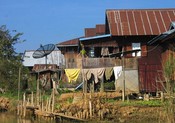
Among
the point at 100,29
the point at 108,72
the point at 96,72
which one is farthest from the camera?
the point at 100,29

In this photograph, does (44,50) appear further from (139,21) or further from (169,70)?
(169,70)

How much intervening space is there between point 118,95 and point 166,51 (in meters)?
4.45

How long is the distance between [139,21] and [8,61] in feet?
41.3

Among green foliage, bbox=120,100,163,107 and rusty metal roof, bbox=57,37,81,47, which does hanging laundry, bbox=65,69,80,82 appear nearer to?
green foliage, bbox=120,100,163,107

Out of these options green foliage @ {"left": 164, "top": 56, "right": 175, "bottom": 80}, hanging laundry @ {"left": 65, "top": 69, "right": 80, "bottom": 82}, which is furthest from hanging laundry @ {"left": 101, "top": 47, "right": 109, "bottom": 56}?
green foliage @ {"left": 164, "top": 56, "right": 175, "bottom": 80}

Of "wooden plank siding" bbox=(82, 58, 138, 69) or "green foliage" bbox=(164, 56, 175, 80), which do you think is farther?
"wooden plank siding" bbox=(82, 58, 138, 69)

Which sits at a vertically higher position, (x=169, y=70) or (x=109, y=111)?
(x=169, y=70)

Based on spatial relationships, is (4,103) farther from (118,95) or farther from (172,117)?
(172,117)

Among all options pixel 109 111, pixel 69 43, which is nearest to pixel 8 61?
pixel 69 43

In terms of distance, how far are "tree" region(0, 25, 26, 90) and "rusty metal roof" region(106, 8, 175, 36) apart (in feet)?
31.4

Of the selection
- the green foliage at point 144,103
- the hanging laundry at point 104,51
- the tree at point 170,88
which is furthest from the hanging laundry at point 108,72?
the tree at point 170,88

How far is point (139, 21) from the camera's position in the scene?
104 ft

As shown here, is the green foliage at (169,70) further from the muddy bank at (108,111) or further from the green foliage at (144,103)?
the green foliage at (144,103)

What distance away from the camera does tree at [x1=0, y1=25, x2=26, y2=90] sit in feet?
107
